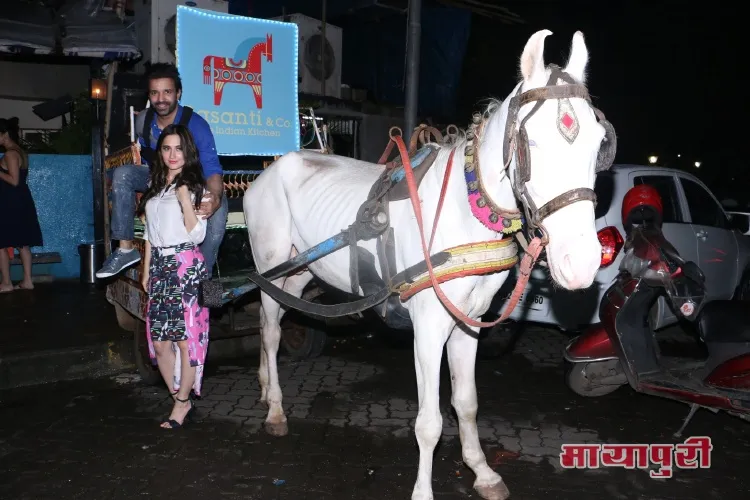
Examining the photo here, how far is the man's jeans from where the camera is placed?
4.76 metres

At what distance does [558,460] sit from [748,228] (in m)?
4.57

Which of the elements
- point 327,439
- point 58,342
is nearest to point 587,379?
point 327,439

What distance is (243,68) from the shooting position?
6203 millimetres

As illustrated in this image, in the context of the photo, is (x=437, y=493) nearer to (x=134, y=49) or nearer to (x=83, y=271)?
(x=83, y=271)

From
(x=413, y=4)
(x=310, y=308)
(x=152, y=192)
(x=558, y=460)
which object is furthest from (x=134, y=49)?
(x=558, y=460)

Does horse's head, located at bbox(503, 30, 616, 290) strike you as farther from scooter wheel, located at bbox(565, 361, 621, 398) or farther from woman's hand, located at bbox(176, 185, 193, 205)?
scooter wheel, located at bbox(565, 361, 621, 398)

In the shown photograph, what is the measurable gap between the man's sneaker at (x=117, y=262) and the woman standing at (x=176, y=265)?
0.31 meters

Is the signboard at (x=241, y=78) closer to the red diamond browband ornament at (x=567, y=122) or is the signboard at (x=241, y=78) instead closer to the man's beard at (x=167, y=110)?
the man's beard at (x=167, y=110)

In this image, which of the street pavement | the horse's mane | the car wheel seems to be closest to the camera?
the horse's mane

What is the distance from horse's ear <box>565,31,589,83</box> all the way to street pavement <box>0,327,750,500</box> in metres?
2.40

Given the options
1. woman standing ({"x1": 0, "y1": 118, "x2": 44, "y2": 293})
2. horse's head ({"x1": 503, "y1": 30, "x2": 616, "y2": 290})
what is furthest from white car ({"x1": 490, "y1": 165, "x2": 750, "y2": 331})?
woman standing ({"x1": 0, "y1": 118, "x2": 44, "y2": 293})

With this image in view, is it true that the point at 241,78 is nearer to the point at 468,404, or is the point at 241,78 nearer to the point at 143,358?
the point at 143,358

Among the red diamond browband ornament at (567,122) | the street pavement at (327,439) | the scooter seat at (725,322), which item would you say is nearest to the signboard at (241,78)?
the street pavement at (327,439)

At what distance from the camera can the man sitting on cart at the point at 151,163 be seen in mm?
4605
